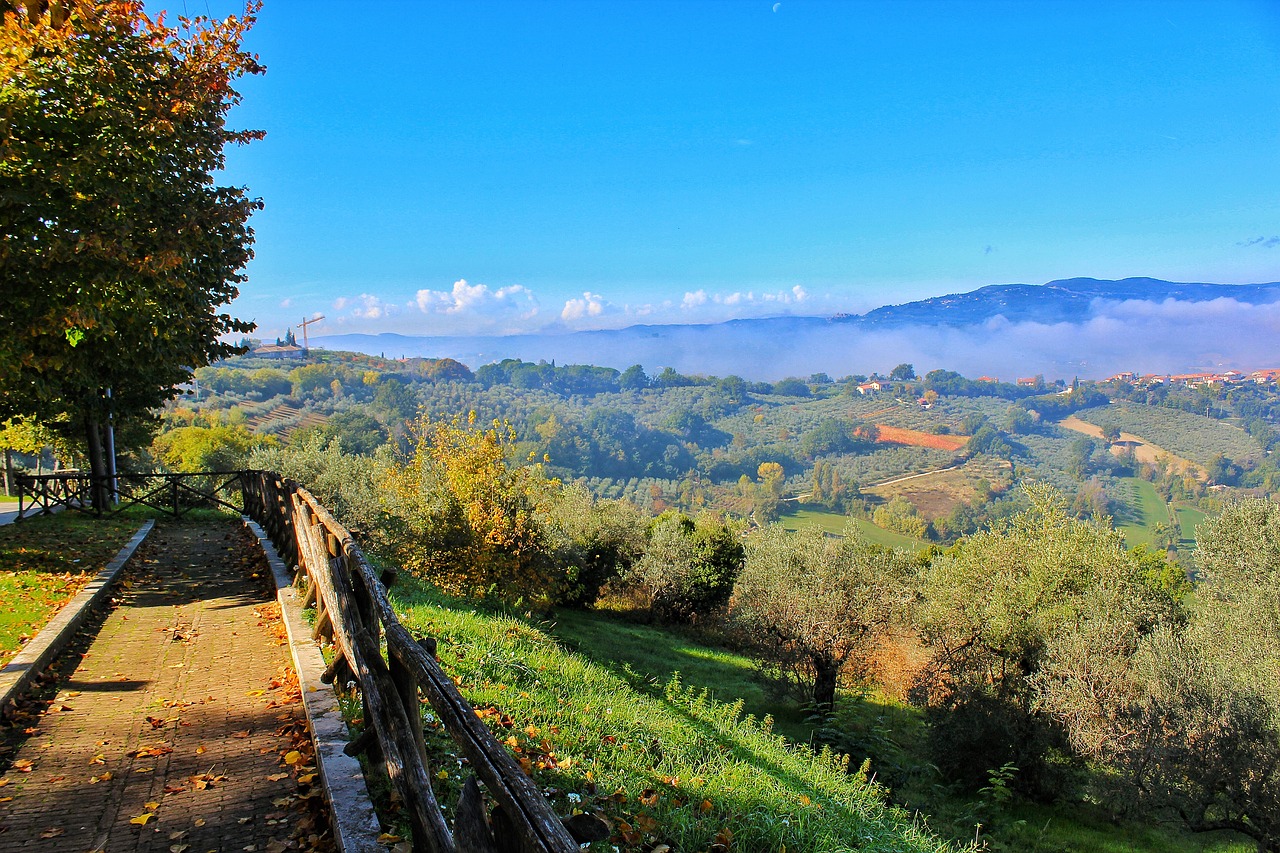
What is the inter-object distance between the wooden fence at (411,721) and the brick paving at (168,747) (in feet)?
2.15

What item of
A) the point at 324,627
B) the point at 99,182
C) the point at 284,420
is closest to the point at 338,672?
the point at 324,627

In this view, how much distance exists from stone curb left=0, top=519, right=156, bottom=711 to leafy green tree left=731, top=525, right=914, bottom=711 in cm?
1752

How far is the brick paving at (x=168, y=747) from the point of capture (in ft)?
12.8

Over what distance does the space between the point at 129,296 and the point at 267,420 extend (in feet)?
386

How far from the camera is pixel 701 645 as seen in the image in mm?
28750

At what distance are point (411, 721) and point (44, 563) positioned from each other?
434 inches

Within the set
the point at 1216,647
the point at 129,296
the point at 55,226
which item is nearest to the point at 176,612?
the point at 129,296

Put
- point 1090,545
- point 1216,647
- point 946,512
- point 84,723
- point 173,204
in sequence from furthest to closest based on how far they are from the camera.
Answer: point 946,512 < point 1090,545 < point 1216,647 < point 173,204 < point 84,723

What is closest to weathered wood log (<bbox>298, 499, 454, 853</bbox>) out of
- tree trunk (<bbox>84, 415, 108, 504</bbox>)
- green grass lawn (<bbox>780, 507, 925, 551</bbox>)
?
tree trunk (<bbox>84, 415, 108, 504</bbox>)

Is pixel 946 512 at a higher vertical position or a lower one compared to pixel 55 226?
lower

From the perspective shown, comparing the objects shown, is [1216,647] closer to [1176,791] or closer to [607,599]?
[1176,791]

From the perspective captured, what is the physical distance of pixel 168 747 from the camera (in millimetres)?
5004

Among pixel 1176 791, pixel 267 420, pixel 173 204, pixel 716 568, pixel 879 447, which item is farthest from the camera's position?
pixel 879 447

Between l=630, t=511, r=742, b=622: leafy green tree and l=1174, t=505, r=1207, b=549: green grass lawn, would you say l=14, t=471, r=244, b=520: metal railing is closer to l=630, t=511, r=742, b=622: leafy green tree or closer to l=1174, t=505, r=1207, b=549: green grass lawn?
l=630, t=511, r=742, b=622: leafy green tree
